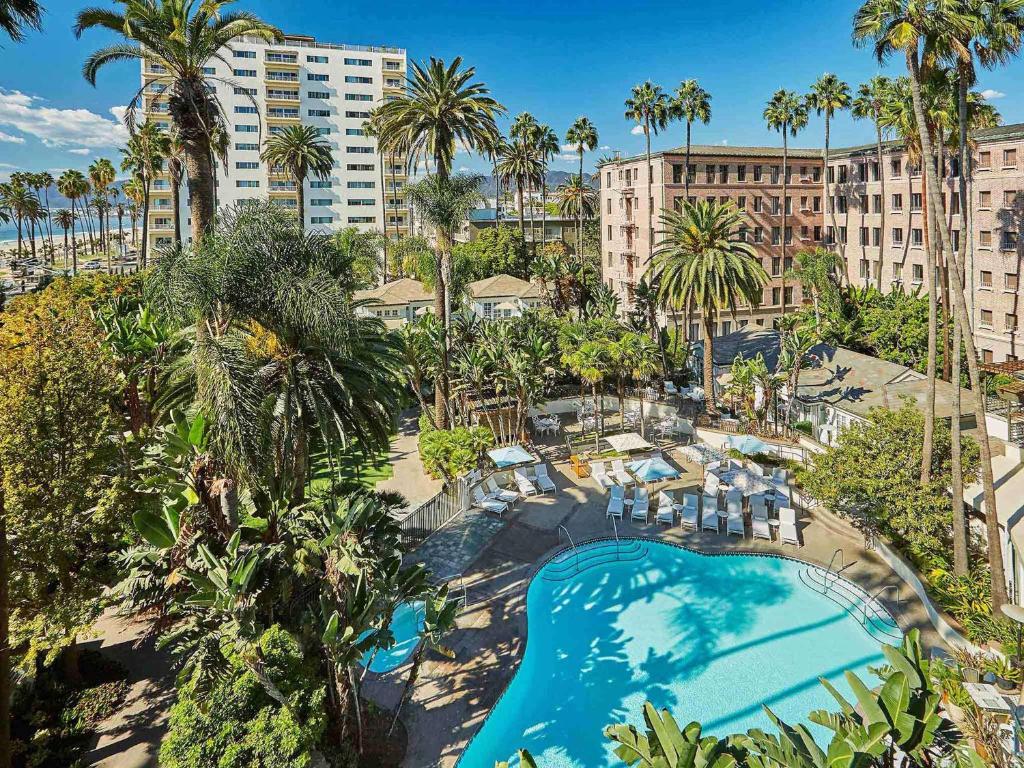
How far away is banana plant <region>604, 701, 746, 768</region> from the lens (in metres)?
8.03

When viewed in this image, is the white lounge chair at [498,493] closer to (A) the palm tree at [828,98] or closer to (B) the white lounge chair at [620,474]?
(B) the white lounge chair at [620,474]

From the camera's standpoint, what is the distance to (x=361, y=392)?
1423 centimetres

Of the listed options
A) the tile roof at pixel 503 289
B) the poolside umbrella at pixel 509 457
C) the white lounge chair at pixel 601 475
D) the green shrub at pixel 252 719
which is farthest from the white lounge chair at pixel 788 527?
the tile roof at pixel 503 289

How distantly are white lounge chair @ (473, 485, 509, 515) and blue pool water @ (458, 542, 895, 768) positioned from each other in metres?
3.95

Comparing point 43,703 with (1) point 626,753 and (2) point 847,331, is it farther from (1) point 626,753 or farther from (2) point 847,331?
(2) point 847,331

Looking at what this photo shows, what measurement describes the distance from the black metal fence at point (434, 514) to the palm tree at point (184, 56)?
36.7ft

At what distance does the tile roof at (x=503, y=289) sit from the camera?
173 ft

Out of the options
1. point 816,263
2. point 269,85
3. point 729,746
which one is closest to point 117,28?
point 729,746

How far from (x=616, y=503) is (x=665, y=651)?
7.50 meters

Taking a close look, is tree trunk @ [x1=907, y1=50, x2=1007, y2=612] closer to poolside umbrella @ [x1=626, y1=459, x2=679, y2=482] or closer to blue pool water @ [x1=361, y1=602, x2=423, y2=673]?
poolside umbrella @ [x1=626, y1=459, x2=679, y2=482]

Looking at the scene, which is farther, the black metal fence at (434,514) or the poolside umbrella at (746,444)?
the poolside umbrella at (746,444)

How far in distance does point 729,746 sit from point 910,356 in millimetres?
38559

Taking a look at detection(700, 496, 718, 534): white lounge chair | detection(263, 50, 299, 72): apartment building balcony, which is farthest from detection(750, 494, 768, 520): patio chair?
detection(263, 50, 299, 72): apartment building balcony

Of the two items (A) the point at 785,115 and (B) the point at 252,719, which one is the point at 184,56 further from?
(A) the point at 785,115
